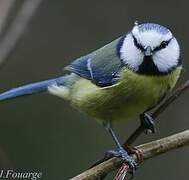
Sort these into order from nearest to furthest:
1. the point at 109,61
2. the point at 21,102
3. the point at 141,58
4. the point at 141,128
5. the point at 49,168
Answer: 1. the point at 141,128
2. the point at 141,58
3. the point at 109,61
4. the point at 49,168
5. the point at 21,102

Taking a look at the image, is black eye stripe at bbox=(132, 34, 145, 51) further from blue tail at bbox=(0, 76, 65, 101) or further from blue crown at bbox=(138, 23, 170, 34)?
blue tail at bbox=(0, 76, 65, 101)

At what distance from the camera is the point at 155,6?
4.14 m

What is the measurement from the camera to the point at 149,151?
73.0 inches

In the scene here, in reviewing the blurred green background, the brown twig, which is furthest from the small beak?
the blurred green background

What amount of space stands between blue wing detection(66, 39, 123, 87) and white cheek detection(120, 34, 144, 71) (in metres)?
0.04

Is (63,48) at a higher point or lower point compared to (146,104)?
higher

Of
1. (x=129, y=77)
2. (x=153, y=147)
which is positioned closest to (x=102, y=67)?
(x=129, y=77)

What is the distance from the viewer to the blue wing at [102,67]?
2363 mm

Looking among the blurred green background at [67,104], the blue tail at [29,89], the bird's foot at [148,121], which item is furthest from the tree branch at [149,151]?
the blurred green background at [67,104]

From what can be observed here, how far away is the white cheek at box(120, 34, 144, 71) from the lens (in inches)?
86.6

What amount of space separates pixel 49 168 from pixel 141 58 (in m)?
1.55

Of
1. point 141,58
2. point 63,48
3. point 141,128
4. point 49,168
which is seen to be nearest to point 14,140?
point 49,168

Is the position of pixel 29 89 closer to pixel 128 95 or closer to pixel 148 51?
pixel 128 95

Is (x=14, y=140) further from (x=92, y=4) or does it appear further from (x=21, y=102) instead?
(x=92, y=4)
